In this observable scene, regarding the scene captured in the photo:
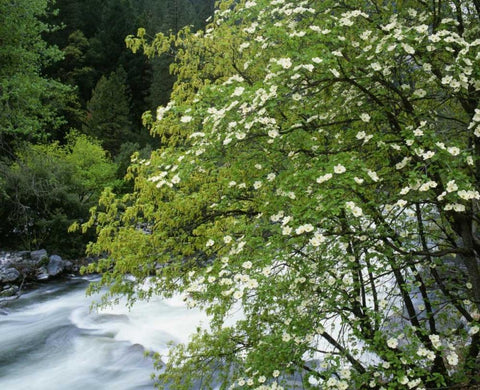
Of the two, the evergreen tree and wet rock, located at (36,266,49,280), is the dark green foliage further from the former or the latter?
the evergreen tree

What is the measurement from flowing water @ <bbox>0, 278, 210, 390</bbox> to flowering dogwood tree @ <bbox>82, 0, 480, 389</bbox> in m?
4.55

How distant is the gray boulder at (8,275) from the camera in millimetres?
14296

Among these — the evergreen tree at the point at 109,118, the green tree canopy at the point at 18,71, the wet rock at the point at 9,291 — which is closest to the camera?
the green tree canopy at the point at 18,71

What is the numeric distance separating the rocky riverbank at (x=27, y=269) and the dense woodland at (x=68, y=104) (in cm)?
84

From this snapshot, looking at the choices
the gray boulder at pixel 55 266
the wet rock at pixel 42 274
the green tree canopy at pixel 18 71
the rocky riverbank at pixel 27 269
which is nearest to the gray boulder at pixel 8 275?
the rocky riverbank at pixel 27 269

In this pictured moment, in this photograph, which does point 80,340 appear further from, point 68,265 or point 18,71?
point 18,71

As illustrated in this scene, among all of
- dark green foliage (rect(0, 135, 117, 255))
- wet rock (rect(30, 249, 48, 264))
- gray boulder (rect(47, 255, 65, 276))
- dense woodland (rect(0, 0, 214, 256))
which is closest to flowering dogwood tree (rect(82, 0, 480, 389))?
dense woodland (rect(0, 0, 214, 256))

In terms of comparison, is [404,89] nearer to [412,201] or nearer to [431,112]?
[431,112]

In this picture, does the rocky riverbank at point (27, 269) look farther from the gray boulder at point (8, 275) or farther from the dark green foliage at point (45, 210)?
the dark green foliage at point (45, 210)

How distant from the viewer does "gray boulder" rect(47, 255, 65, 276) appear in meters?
15.8

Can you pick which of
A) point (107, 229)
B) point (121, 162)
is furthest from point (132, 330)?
point (121, 162)

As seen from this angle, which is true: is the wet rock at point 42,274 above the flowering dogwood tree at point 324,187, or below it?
above

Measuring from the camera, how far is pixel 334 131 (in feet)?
15.0

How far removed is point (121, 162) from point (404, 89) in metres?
22.9
